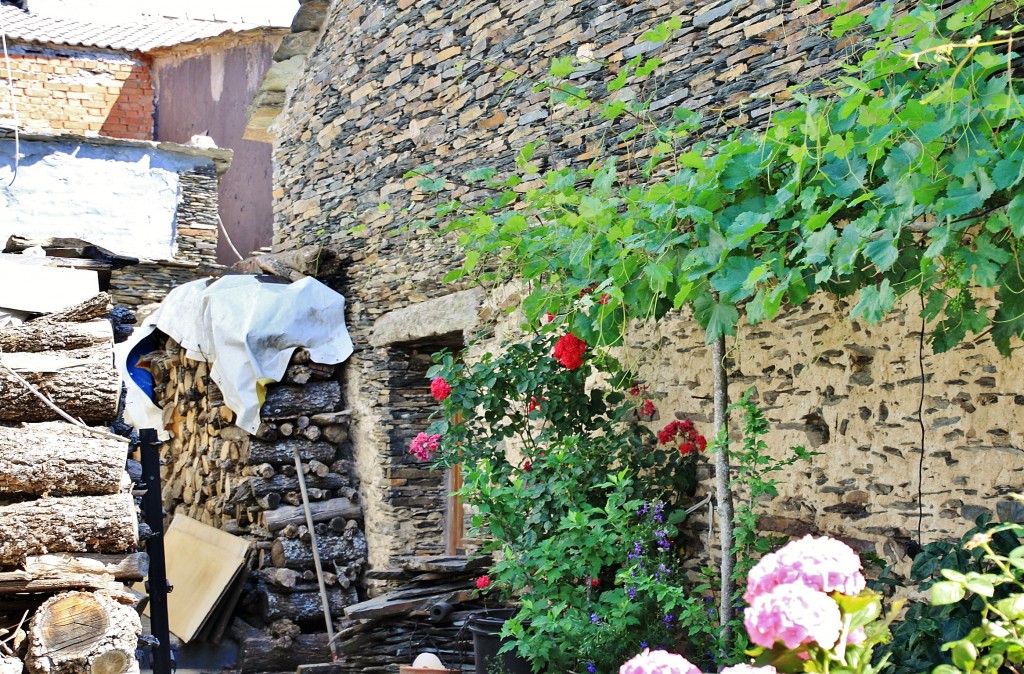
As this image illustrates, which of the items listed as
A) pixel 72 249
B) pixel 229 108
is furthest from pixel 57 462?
pixel 229 108

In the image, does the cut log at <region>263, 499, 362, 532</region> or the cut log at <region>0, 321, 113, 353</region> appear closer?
the cut log at <region>0, 321, 113, 353</region>

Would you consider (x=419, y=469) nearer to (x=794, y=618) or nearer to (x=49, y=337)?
(x=49, y=337)

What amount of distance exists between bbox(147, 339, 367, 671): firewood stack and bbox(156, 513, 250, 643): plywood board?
0.14m

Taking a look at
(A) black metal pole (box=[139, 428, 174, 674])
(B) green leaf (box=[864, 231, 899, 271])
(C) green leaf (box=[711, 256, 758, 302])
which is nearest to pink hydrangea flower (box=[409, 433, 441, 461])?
(A) black metal pole (box=[139, 428, 174, 674])

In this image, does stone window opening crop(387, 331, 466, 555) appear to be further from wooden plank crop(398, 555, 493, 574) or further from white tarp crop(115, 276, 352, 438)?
wooden plank crop(398, 555, 493, 574)

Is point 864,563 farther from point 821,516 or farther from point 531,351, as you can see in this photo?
point 531,351

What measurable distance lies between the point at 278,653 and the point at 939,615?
4.75 m

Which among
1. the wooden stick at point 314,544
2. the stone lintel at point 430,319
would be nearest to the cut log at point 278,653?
the wooden stick at point 314,544

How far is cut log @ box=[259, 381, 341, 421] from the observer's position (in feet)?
24.3

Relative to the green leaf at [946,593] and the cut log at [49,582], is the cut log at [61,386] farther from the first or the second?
the green leaf at [946,593]

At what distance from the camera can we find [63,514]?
4055 millimetres

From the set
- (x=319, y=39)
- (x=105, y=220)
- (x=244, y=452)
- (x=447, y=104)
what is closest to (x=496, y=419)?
(x=447, y=104)

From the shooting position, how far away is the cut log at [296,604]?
705 centimetres

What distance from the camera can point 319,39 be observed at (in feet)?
26.9
